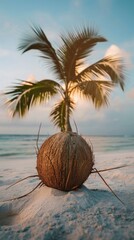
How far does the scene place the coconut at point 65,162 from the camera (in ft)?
18.3

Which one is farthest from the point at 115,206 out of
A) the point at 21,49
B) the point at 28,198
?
the point at 21,49

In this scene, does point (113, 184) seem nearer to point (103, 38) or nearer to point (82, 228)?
point (82, 228)

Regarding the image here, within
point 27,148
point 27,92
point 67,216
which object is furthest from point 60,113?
point 27,148

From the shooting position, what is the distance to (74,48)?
722cm

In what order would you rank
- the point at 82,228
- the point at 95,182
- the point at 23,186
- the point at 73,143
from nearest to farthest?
the point at 82,228
the point at 73,143
the point at 23,186
the point at 95,182

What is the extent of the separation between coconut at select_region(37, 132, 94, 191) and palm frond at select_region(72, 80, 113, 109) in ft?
5.36

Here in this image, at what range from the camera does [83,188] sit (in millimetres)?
5934

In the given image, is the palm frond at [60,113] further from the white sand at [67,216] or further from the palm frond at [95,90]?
the white sand at [67,216]

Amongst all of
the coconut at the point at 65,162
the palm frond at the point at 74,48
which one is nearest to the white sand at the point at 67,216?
the coconut at the point at 65,162

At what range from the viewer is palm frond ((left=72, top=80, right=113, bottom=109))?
22.7ft

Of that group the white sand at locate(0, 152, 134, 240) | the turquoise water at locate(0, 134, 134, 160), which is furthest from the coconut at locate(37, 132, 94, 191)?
the turquoise water at locate(0, 134, 134, 160)

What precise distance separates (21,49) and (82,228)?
205 inches

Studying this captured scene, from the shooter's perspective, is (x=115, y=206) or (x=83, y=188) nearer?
(x=115, y=206)

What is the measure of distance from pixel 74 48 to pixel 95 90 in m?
1.40
